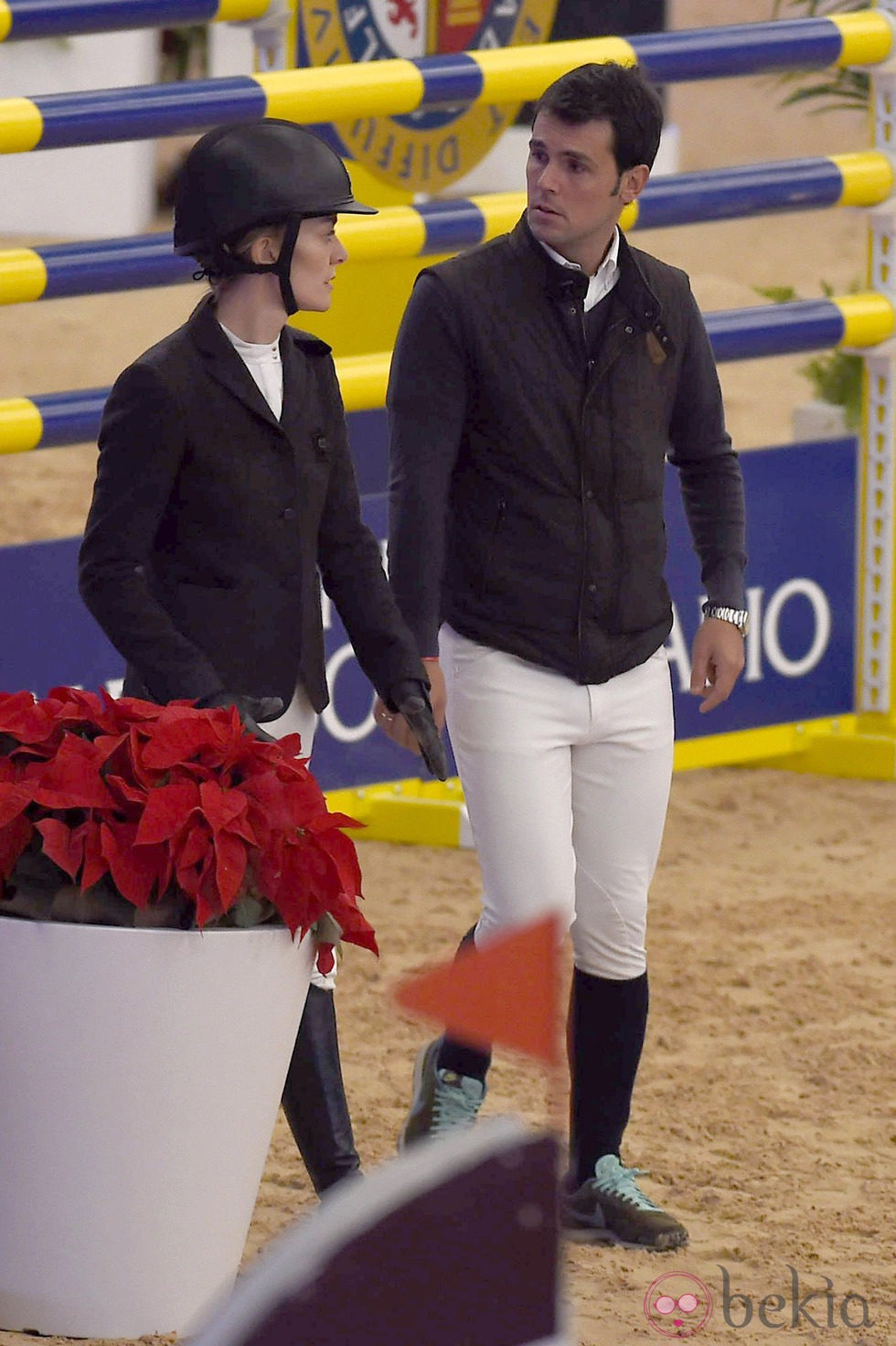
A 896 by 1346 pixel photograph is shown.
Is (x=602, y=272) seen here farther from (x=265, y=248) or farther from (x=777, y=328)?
(x=777, y=328)

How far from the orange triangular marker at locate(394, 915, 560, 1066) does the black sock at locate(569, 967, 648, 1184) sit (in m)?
1.66

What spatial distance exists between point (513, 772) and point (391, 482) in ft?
1.46

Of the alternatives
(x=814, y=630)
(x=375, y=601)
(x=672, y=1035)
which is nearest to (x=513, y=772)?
(x=375, y=601)

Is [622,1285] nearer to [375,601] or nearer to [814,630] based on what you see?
[375,601]

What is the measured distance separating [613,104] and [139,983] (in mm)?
1346

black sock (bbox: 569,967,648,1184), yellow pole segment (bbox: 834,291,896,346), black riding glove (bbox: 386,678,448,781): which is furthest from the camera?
yellow pole segment (bbox: 834,291,896,346)

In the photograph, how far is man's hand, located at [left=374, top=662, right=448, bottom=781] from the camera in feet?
11.3

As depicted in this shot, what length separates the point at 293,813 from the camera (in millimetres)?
3133

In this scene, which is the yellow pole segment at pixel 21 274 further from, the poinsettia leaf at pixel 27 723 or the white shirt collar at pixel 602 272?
the poinsettia leaf at pixel 27 723

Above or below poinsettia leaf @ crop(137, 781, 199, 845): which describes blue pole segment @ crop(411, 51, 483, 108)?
above

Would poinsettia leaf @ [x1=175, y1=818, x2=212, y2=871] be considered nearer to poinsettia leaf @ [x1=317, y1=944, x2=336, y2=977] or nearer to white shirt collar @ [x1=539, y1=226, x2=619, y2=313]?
poinsettia leaf @ [x1=317, y1=944, x2=336, y2=977]

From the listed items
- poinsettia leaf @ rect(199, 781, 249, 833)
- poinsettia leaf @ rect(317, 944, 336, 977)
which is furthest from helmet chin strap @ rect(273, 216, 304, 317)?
poinsettia leaf @ rect(317, 944, 336, 977)

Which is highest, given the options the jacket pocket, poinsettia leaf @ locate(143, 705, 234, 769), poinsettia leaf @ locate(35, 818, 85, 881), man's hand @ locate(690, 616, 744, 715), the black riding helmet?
the black riding helmet

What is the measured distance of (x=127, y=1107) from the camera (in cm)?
309
